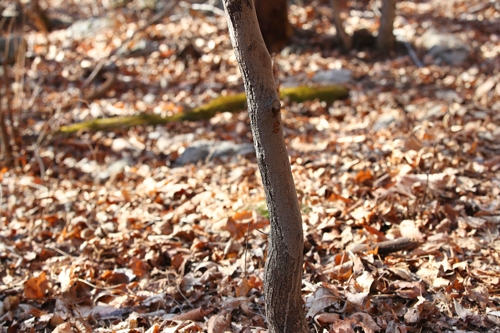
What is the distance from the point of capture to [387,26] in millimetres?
7430

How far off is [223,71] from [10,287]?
16.2 ft

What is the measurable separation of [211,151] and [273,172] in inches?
117

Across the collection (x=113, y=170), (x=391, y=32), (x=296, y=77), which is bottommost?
(x=113, y=170)

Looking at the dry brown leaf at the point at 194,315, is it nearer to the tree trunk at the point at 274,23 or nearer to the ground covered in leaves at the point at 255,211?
the ground covered in leaves at the point at 255,211

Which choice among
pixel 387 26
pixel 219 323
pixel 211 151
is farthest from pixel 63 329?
pixel 387 26

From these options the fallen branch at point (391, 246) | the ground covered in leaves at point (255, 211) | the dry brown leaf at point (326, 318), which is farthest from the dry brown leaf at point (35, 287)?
the fallen branch at point (391, 246)

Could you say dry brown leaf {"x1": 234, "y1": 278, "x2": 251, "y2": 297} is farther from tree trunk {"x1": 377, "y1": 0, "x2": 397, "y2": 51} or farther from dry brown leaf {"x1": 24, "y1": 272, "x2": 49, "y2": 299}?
tree trunk {"x1": 377, "y1": 0, "x2": 397, "y2": 51}

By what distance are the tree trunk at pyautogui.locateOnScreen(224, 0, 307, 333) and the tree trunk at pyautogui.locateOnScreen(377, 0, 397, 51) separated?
601 centimetres

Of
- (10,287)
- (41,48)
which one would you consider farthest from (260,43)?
(41,48)

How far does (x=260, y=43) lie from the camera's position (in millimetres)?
1895

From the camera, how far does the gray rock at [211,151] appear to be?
4875 millimetres

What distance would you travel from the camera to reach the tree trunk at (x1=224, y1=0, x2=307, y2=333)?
188 centimetres

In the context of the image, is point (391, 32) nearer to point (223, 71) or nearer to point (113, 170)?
point (223, 71)

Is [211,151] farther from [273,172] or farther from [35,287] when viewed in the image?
[273,172]
